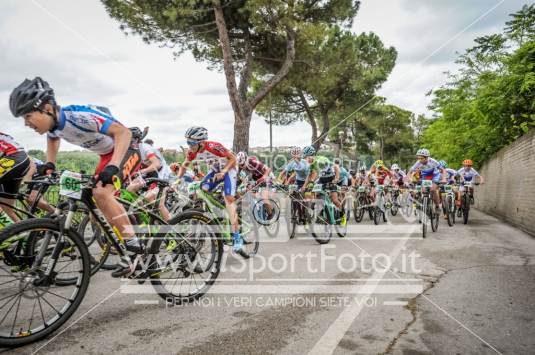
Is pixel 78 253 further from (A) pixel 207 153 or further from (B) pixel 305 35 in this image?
(B) pixel 305 35

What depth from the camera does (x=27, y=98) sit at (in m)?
2.81

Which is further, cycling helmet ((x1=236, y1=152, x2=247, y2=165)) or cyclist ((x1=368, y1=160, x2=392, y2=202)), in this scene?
cyclist ((x1=368, y1=160, x2=392, y2=202))

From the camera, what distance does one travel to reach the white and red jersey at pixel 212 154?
18.6 feet

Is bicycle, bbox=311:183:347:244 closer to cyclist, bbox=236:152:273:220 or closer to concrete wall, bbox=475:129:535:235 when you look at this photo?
cyclist, bbox=236:152:273:220

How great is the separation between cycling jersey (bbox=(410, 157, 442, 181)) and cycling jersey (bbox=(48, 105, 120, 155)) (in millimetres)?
9586

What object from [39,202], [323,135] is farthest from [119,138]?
[323,135]

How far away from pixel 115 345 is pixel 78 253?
2.76ft

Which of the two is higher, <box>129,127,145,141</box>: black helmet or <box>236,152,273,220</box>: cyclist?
<box>129,127,145,141</box>: black helmet

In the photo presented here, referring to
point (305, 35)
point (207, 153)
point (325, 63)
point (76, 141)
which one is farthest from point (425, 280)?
point (325, 63)

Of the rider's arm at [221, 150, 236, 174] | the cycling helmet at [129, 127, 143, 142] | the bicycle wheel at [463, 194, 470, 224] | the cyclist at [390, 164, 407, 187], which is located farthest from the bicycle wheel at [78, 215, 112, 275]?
the cyclist at [390, 164, 407, 187]

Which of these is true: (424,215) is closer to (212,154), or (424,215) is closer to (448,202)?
(448,202)

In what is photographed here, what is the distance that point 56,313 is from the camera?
304 centimetres

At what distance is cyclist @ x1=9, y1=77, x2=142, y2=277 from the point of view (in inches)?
112

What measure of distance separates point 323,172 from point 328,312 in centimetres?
599
